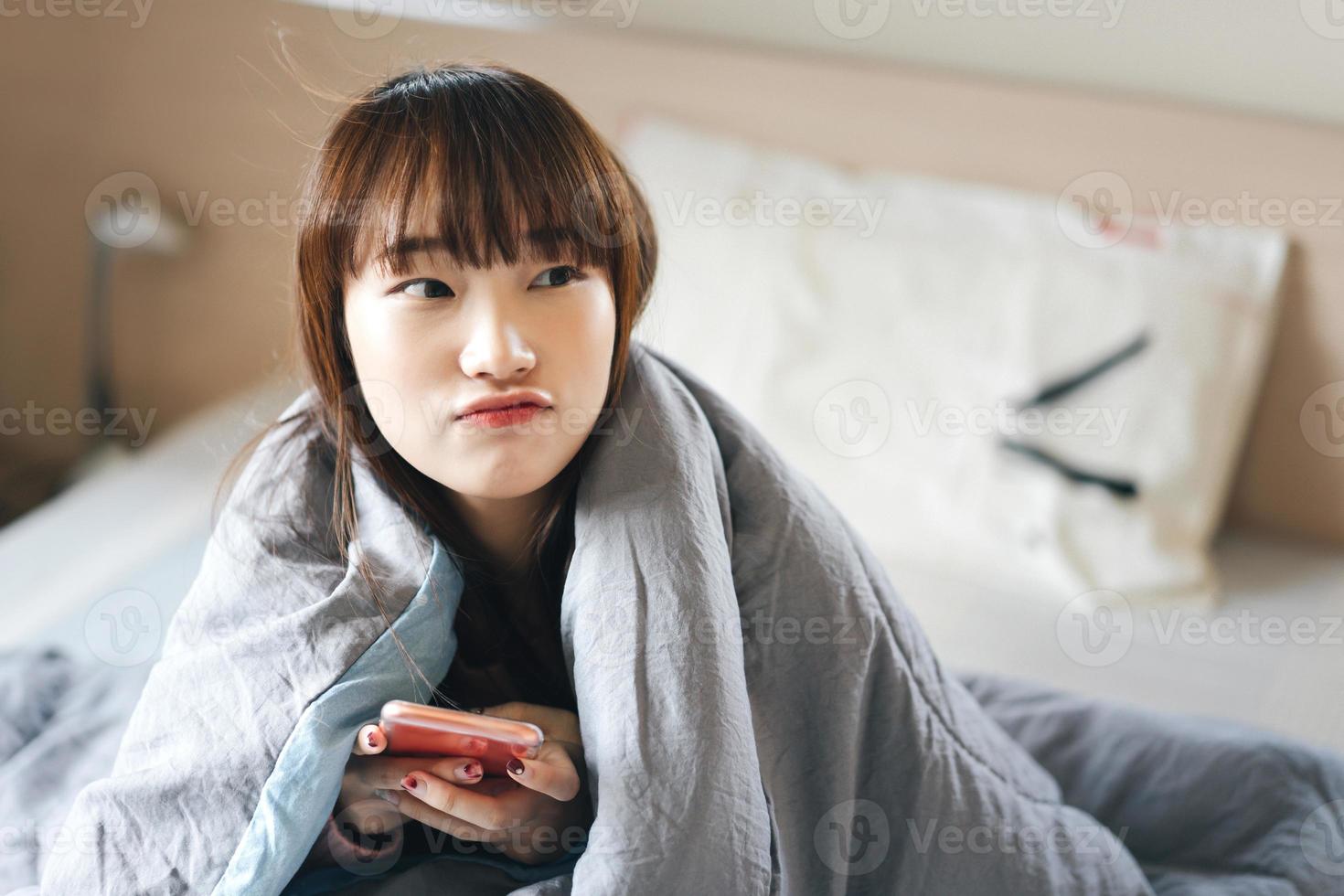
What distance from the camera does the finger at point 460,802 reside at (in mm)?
688

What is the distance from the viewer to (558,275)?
0.72 metres

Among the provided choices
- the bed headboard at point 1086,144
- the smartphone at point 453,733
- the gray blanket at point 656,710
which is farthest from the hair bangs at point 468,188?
the bed headboard at point 1086,144

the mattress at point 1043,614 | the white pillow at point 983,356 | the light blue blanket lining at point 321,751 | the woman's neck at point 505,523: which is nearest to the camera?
the light blue blanket lining at point 321,751

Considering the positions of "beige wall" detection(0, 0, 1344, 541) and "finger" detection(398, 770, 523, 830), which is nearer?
"finger" detection(398, 770, 523, 830)

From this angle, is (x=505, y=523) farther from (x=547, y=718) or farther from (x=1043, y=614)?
(x=1043, y=614)

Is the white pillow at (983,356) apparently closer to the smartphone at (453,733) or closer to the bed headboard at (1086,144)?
the bed headboard at (1086,144)

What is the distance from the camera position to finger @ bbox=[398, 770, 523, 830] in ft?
2.26

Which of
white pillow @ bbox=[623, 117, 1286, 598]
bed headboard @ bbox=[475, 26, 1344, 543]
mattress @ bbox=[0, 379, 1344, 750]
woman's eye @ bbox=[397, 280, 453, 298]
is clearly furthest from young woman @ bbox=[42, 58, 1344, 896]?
bed headboard @ bbox=[475, 26, 1344, 543]

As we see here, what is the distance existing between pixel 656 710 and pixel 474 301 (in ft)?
0.81

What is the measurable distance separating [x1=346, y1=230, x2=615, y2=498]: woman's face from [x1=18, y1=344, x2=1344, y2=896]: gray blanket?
0.06 m

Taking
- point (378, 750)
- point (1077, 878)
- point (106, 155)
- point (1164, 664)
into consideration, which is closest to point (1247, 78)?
point (1164, 664)

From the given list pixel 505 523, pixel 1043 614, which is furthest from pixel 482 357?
pixel 1043 614

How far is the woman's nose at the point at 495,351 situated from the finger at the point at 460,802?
0.22 metres

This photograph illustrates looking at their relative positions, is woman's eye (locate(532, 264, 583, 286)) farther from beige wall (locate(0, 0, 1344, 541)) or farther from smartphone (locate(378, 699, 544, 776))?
beige wall (locate(0, 0, 1344, 541))
